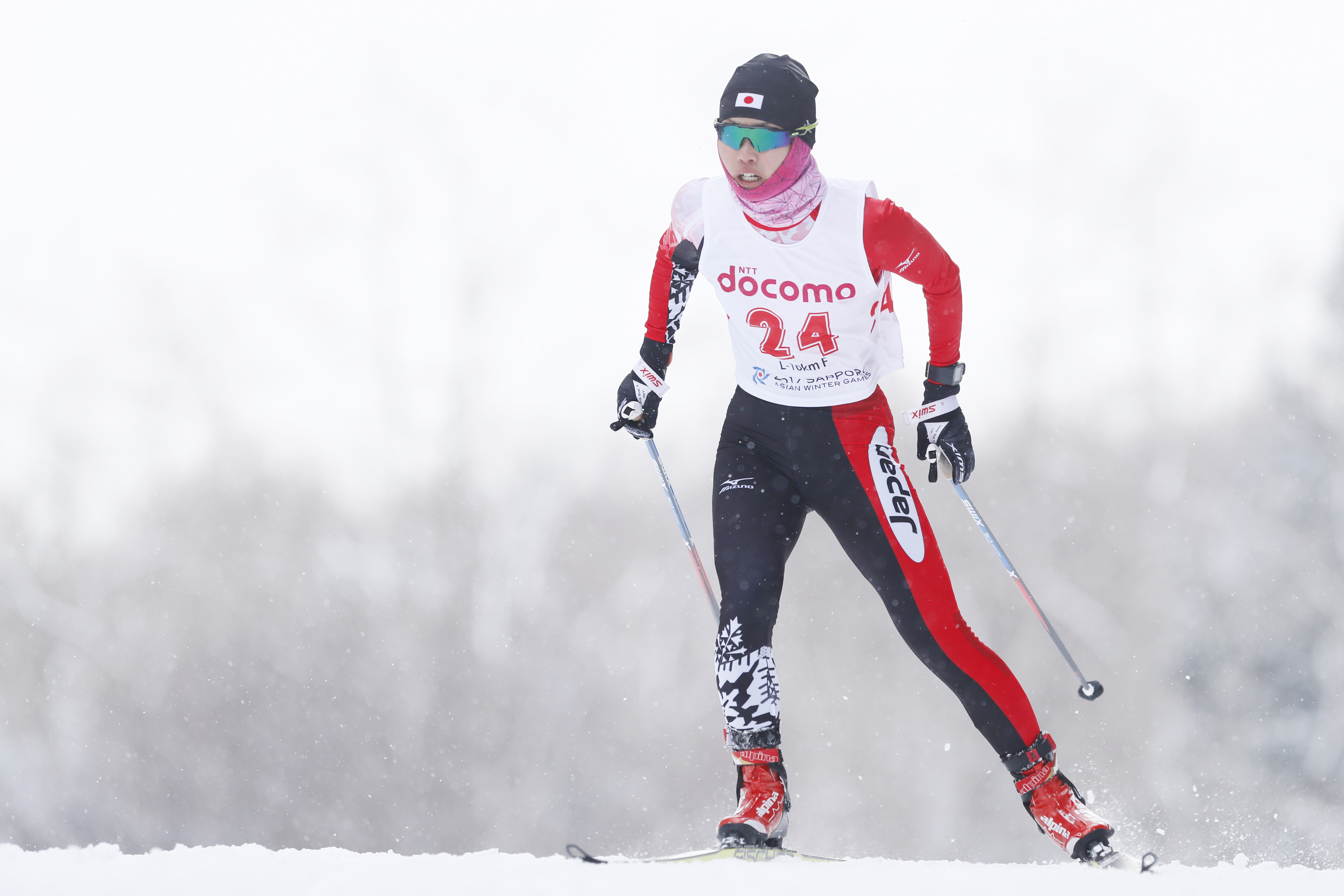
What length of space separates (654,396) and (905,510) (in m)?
1.11

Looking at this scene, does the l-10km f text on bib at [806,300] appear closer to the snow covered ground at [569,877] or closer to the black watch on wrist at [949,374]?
the black watch on wrist at [949,374]

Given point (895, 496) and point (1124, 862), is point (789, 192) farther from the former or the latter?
point (1124, 862)

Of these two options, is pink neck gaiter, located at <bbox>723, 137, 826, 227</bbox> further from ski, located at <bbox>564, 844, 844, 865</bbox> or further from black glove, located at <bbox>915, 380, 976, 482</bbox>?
ski, located at <bbox>564, 844, 844, 865</bbox>

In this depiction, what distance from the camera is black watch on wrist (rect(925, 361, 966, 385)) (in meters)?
3.66

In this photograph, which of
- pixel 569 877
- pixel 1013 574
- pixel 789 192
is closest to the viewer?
pixel 569 877

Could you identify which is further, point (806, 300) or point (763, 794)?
point (806, 300)

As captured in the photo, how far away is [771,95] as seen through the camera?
330 cm

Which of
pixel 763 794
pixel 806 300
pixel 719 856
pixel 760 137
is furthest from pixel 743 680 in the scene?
pixel 760 137

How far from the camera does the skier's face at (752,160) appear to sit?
3.31 metres

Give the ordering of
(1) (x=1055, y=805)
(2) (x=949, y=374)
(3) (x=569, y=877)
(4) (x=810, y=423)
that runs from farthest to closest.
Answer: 1. (2) (x=949, y=374)
2. (4) (x=810, y=423)
3. (1) (x=1055, y=805)
4. (3) (x=569, y=877)

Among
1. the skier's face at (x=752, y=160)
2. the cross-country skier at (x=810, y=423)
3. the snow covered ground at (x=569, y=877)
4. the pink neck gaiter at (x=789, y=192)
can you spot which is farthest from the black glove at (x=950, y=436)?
the snow covered ground at (x=569, y=877)

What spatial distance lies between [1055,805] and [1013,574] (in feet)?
2.92

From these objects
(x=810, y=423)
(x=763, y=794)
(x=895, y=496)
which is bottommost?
(x=763, y=794)

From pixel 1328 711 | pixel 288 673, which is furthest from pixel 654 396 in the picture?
pixel 288 673
